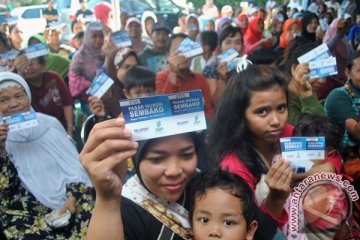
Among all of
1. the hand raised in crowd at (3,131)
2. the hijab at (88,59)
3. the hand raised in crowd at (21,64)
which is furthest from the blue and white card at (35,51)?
the hand raised in crowd at (3,131)

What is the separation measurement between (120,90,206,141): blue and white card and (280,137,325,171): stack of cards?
0.62 m

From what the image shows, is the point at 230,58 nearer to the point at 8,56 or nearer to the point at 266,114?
the point at 8,56

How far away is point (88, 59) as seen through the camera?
5363 mm

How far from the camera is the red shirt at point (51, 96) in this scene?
4.59m

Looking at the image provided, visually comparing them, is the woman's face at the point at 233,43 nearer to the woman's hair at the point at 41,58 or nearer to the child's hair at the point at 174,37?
the child's hair at the point at 174,37

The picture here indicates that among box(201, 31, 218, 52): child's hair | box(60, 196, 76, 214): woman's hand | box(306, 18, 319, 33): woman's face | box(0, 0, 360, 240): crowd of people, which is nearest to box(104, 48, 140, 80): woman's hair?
box(0, 0, 360, 240): crowd of people

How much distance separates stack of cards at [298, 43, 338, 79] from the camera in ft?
9.58

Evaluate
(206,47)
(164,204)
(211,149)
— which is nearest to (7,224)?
(211,149)

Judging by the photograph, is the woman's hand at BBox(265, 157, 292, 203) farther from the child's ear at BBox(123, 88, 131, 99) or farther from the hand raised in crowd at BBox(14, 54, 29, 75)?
the hand raised in crowd at BBox(14, 54, 29, 75)

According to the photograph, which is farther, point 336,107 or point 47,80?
point 47,80

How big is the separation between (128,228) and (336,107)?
7.26ft

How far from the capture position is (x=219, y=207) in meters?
1.54

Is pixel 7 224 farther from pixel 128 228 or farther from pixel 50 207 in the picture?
pixel 128 228

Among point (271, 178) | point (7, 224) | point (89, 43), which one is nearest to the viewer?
point (271, 178)
